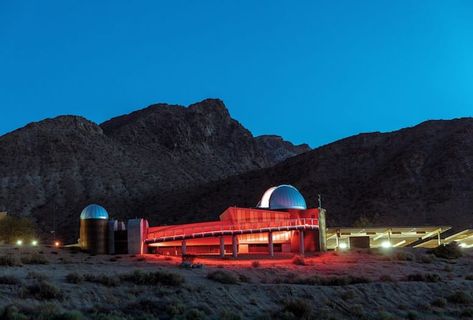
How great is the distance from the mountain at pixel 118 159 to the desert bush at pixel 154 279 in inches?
2882

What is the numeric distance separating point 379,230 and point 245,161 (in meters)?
109

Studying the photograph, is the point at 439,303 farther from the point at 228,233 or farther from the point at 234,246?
the point at 228,233

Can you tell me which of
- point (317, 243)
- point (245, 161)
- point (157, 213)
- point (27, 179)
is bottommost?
point (317, 243)

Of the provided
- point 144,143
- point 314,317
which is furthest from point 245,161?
point 314,317

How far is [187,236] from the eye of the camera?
61.6 meters

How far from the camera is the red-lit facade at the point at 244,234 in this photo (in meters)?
60.4

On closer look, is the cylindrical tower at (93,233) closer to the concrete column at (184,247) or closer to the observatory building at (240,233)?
the observatory building at (240,233)

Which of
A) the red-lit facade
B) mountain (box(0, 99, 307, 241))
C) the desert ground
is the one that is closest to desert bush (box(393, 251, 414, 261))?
the desert ground

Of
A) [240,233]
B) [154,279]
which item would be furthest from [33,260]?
[240,233]

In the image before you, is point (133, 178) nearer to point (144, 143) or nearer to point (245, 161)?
point (144, 143)

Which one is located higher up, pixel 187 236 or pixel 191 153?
pixel 191 153

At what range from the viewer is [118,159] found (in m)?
137

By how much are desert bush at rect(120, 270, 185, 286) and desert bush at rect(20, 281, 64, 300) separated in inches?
216

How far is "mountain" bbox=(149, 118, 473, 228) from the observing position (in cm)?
9925
